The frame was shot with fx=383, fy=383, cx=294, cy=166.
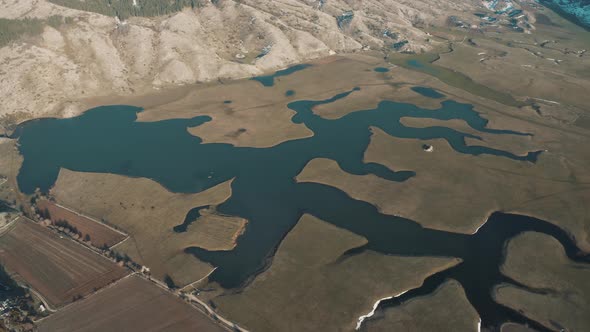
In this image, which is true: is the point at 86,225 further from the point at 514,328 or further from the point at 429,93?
the point at 429,93

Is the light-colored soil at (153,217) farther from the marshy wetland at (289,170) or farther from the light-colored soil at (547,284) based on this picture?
the light-colored soil at (547,284)

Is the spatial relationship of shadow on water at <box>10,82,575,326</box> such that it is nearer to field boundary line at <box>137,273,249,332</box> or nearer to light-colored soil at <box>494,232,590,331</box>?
light-colored soil at <box>494,232,590,331</box>

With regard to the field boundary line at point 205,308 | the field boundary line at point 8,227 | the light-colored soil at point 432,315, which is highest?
the field boundary line at point 8,227

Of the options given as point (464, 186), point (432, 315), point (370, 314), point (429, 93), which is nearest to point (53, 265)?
point (370, 314)

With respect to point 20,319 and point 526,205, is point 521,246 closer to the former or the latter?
point 526,205


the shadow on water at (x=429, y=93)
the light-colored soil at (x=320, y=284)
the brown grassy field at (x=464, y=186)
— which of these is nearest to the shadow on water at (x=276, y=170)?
the brown grassy field at (x=464, y=186)

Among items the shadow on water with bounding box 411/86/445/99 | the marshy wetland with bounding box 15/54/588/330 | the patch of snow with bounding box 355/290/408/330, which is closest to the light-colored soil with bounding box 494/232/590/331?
the marshy wetland with bounding box 15/54/588/330
